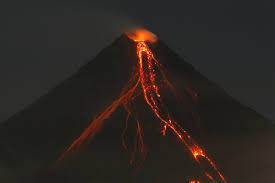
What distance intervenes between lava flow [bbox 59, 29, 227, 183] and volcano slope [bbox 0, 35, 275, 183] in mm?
151

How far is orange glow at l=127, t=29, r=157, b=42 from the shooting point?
41.0ft

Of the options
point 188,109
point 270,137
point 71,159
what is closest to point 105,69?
point 188,109

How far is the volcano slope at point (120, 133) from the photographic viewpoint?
370 inches

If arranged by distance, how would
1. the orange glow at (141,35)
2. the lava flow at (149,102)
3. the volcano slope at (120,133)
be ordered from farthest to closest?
the orange glow at (141,35) → the lava flow at (149,102) → the volcano slope at (120,133)

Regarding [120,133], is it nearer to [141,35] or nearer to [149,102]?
[149,102]

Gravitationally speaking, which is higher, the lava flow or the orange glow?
the orange glow

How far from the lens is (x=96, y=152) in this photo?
9703 mm

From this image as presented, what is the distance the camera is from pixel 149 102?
1091 centimetres

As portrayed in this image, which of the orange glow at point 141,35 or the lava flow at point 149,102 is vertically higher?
the orange glow at point 141,35

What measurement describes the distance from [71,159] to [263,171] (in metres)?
4.03

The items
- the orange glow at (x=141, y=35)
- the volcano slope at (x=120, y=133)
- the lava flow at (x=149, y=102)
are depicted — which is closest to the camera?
the volcano slope at (x=120, y=133)

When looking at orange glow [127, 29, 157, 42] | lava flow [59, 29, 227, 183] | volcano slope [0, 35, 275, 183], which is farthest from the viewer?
orange glow [127, 29, 157, 42]

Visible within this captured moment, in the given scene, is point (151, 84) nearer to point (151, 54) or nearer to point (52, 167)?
point (151, 54)

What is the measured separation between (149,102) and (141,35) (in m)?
2.44
